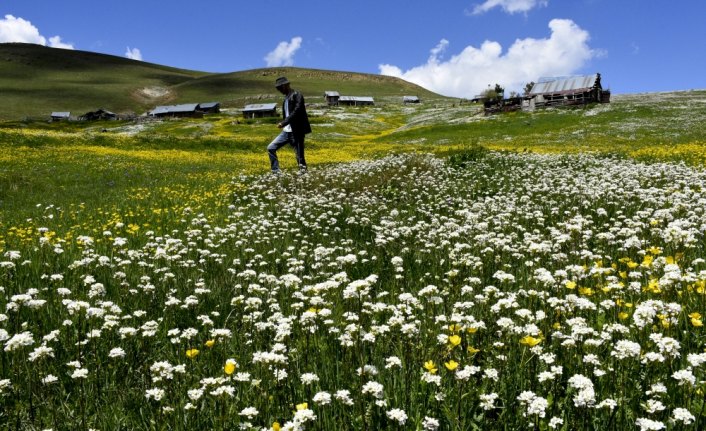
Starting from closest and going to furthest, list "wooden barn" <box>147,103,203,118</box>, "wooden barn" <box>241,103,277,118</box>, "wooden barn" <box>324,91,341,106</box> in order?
"wooden barn" <box>241,103,277,118</box>, "wooden barn" <box>147,103,203,118</box>, "wooden barn" <box>324,91,341,106</box>

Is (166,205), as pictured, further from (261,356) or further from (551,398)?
(551,398)

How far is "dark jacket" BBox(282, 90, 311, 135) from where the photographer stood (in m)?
16.1

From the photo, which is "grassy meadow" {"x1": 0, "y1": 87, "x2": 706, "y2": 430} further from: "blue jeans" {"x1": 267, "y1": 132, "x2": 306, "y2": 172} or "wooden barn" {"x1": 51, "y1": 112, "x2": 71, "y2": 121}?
"wooden barn" {"x1": 51, "y1": 112, "x2": 71, "y2": 121}

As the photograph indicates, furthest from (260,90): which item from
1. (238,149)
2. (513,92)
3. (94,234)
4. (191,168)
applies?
(94,234)

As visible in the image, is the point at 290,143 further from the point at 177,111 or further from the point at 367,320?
the point at 177,111

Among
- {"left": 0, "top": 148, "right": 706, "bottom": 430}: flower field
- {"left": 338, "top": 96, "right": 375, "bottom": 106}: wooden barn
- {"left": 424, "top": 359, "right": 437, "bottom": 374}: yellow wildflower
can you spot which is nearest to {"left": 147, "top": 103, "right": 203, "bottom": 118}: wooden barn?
{"left": 338, "top": 96, "right": 375, "bottom": 106}: wooden barn

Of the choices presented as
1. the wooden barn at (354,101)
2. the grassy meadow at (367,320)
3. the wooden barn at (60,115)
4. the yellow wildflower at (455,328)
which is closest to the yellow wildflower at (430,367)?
the grassy meadow at (367,320)

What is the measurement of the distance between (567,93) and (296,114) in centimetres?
8669

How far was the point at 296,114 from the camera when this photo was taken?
16.2 metres

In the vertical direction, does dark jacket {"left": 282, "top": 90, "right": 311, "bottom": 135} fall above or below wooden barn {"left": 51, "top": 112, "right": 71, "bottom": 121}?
below

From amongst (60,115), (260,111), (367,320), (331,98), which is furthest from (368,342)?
(331,98)

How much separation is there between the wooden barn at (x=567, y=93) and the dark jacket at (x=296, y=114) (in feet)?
259

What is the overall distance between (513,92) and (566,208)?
94.6 metres

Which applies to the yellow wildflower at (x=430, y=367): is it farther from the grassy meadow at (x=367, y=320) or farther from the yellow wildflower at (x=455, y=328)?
the yellow wildflower at (x=455, y=328)
